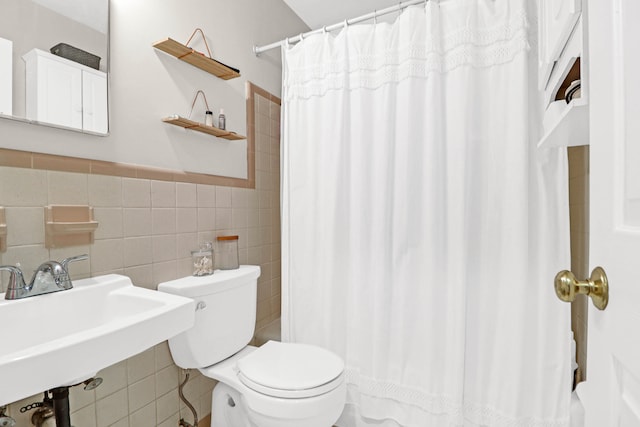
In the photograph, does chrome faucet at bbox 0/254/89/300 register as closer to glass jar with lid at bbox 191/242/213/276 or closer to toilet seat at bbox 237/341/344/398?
glass jar with lid at bbox 191/242/213/276

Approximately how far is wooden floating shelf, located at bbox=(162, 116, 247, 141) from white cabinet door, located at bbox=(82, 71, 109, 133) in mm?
231

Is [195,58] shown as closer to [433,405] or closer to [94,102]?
[94,102]

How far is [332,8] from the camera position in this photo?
2133 millimetres

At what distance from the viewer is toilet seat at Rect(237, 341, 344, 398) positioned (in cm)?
117

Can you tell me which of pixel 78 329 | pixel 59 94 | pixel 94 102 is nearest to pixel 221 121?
pixel 94 102

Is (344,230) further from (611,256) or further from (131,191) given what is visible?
(611,256)

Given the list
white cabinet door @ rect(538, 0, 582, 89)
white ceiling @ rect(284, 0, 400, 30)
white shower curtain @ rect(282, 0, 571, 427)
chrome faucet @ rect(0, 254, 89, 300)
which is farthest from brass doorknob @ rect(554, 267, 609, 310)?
white ceiling @ rect(284, 0, 400, 30)

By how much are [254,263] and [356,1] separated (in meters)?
1.72

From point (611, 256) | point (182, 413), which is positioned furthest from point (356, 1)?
point (182, 413)

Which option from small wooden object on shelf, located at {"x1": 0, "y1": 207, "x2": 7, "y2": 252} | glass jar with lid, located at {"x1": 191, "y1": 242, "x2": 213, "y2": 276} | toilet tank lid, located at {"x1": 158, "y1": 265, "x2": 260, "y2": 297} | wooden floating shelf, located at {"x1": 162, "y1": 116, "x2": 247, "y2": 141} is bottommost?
toilet tank lid, located at {"x1": 158, "y1": 265, "x2": 260, "y2": 297}

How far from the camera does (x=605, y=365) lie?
0.49m

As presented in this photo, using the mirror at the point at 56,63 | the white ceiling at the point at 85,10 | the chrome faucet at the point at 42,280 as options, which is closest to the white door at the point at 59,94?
the mirror at the point at 56,63

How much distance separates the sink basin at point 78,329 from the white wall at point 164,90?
18.0 inches

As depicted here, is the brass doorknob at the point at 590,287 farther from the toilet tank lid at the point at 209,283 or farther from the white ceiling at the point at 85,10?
the white ceiling at the point at 85,10
